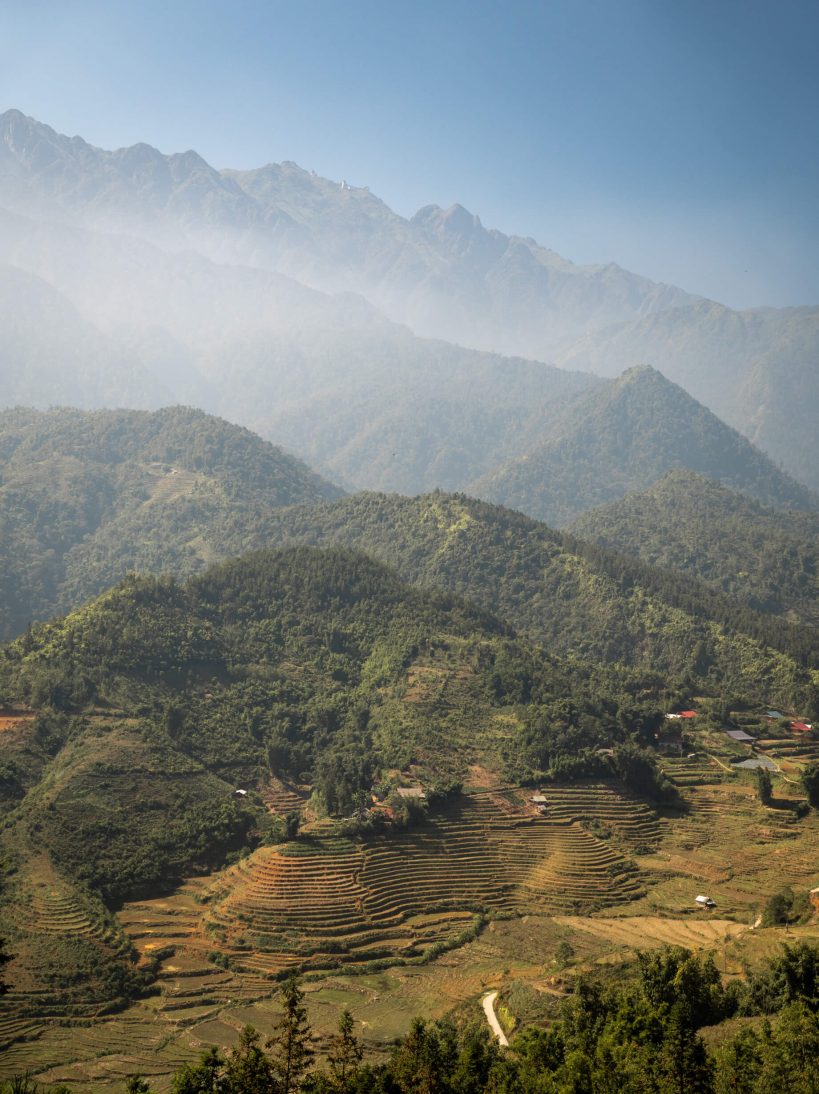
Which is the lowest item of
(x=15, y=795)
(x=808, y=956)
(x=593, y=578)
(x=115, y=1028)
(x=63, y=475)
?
(x=115, y=1028)

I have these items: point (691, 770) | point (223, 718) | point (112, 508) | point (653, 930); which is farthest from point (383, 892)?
point (112, 508)

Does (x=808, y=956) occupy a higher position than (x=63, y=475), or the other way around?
(x=63, y=475)

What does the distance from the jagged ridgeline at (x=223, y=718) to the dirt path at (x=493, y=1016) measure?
69.8 feet

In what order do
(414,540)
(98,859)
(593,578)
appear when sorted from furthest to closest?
1. (414,540)
2. (593,578)
3. (98,859)

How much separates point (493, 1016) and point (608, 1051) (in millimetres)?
11127

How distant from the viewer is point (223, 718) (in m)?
90.6

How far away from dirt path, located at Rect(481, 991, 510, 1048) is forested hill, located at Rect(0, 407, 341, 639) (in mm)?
105698

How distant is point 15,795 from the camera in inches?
2859

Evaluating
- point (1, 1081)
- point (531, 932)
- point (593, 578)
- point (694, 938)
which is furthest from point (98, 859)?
point (593, 578)

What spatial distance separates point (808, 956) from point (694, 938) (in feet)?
43.0

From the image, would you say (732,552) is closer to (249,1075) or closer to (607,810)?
(607,810)

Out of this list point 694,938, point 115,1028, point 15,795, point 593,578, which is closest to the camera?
point 115,1028

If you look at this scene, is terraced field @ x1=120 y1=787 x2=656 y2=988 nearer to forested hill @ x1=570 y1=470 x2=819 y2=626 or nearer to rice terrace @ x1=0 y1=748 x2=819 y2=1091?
rice terrace @ x1=0 y1=748 x2=819 y2=1091

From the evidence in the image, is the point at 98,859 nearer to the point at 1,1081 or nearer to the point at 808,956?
the point at 1,1081
